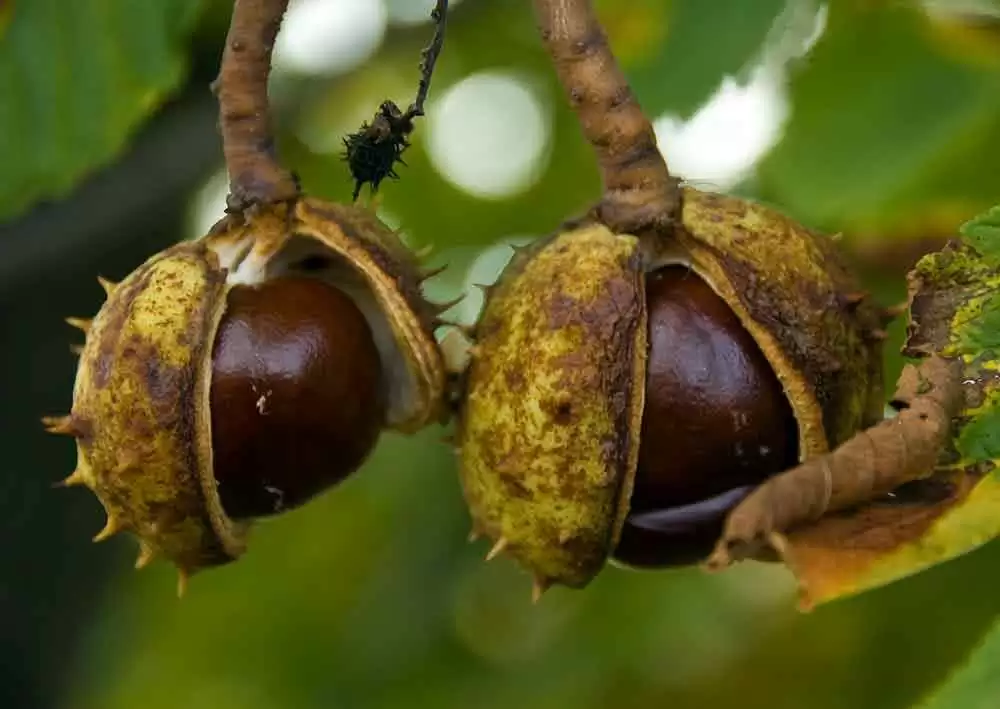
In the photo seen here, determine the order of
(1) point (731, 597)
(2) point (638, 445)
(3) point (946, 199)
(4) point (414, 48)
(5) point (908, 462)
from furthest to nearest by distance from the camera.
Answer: (1) point (731, 597) → (4) point (414, 48) → (3) point (946, 199) → (2) point (638, 445) → (5) point (908, 462)

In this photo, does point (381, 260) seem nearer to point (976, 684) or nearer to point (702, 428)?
point (702, 428)

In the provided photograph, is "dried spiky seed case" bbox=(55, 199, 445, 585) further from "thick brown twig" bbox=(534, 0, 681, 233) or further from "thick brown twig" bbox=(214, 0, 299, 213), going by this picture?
"thick brown twig" bbox=(534, 0, 681, 233)

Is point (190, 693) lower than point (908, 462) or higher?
lower

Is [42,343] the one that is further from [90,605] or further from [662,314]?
[662,314]

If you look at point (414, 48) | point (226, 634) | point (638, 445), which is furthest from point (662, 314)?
point (226, 634)

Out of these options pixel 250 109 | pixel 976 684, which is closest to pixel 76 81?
pixel 250 109

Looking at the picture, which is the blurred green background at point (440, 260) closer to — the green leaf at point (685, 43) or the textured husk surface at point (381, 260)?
the green leaf at point (685, 43)

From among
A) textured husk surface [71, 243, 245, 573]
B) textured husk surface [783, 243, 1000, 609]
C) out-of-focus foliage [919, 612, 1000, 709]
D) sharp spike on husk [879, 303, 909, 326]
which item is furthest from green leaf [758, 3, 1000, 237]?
out-of-focus foliage [919, 612, 1000, 709]
